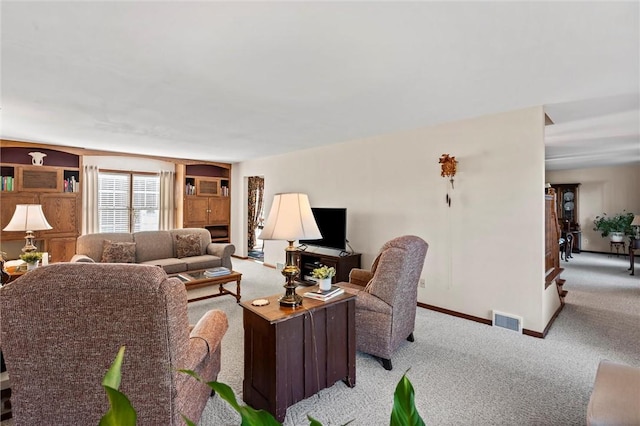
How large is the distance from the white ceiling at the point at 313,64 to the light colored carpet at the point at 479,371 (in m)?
2.34

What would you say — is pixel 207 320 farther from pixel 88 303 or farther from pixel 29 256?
pixel 29 256

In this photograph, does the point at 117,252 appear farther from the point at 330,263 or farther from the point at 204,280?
the point at 330,263

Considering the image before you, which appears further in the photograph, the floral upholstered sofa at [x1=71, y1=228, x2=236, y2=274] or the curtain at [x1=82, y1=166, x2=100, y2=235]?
the curtain at [x1=82, y1=166, x2=100, y2=235]

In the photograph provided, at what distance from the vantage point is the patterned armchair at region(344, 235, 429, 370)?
2561 mm

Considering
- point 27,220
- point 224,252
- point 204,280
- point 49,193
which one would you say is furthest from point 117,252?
point 49,193

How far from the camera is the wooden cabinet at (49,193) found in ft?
16.6

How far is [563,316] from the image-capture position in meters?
3.77

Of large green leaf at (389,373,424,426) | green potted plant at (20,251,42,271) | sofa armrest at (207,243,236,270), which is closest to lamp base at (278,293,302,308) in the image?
large green leaf at (389,373,424,426)

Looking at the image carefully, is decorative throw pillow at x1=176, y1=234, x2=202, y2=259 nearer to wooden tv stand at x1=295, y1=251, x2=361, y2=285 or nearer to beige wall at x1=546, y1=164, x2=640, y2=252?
wooden tv stand at x1=295, y1=251, x2=361, y2=285

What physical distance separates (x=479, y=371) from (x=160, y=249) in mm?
4818

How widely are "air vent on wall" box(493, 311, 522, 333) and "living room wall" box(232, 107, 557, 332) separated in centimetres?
5

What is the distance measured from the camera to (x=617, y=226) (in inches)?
295

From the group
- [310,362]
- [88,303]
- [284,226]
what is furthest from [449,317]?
[88,303]

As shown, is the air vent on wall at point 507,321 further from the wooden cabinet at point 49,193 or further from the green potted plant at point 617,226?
the wooden cabinet at point 49,193
